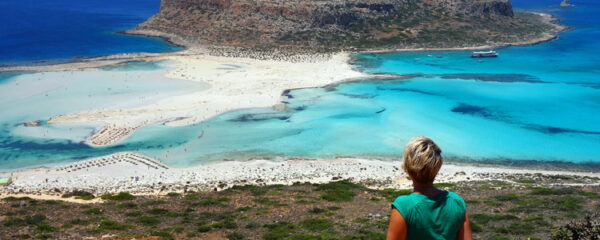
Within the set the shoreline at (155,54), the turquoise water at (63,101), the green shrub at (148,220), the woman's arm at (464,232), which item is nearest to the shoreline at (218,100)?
the shoreline at (155,54)

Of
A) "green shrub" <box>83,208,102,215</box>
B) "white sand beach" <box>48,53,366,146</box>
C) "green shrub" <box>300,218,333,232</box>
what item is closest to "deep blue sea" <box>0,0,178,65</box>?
"white sand beach" <box>48,53,366,146</box>

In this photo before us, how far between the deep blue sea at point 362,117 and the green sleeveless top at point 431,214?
27944 millimetres

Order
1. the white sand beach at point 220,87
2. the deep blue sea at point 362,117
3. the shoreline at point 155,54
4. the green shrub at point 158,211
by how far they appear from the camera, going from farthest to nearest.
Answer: the shoreline at point 155,54, the white sand beach at point 220,87, the deep blue sea at point 362,117, the green shrub at point 158,211

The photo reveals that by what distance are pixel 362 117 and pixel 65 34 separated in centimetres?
7435

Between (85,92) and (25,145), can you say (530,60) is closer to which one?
(85,92)

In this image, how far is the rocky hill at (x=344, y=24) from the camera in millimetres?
79125

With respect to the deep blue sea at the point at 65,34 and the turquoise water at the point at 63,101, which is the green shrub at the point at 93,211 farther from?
the deep blue sea at the point at 65,34

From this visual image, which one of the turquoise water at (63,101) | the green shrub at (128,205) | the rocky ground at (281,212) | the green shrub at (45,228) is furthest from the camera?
the turquoise water at (63,101)

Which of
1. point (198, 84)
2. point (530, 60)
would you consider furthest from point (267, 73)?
point (530, 60)

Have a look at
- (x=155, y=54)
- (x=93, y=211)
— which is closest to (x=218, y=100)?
(x=93, y=211)

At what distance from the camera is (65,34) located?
91.6 m

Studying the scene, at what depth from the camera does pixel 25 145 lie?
33.6 m

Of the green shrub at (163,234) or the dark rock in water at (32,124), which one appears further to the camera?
the dark rock in water at (32,124)

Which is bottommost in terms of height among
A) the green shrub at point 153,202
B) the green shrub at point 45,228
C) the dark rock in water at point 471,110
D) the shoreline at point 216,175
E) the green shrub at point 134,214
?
the shoreline at point 216,175
